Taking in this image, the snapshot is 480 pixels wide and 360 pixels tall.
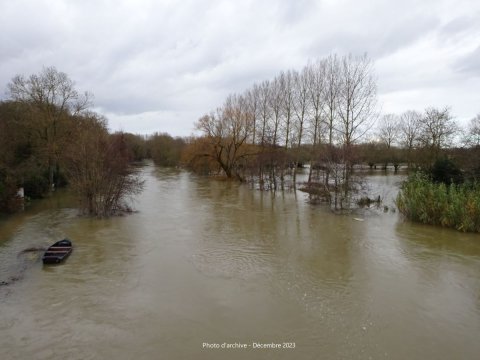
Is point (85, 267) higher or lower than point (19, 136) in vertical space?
lower

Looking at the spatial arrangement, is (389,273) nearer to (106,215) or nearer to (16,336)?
(16,336)

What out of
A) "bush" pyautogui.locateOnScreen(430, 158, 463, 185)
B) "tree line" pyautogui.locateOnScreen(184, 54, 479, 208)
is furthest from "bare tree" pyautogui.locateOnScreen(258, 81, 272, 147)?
"bush" pyautogui.locateOnScreen(430, 158, 463, 185)

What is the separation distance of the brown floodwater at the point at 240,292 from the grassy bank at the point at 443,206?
56cm

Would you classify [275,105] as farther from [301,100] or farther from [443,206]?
[443,206]

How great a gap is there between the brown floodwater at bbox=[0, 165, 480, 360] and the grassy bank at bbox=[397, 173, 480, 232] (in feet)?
1.84

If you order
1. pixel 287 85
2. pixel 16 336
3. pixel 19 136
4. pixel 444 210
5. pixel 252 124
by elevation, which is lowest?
pixel 16 336

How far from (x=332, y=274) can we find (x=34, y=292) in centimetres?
687

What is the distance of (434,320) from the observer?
592 centimetres

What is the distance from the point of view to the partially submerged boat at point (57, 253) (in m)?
8.41

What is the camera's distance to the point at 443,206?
12.7 m

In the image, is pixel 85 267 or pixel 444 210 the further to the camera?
pixel 444 210

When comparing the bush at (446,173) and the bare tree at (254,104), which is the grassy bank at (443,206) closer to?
the bush at (446,173)

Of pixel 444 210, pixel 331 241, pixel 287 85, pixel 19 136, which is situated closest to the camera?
pixel 331 241

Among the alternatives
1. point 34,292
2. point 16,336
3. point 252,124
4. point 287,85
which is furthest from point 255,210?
point 252,124
